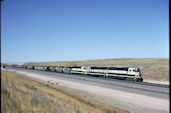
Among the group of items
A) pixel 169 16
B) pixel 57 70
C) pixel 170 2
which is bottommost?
pixel 57 70

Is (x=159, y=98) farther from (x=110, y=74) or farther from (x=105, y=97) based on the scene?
(x=110, y=74)

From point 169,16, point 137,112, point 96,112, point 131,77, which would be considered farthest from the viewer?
point 131,77

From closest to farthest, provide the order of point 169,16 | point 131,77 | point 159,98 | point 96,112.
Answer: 1. point 169,16
2. point 96,112
3. point 159,98
4. point 131,77

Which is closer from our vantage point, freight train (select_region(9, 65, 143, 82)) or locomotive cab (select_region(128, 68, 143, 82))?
locomotive cab (select_region(128, 68, 143, 82))

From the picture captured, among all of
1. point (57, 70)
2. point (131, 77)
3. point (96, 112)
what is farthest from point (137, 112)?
point (57, 70)

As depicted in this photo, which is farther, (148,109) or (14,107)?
(148,109)

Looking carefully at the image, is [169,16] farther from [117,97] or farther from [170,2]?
[117,97]

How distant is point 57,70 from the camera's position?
78062 mm

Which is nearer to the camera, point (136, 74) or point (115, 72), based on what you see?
point (136, 74)

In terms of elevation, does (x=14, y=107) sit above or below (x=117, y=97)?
above

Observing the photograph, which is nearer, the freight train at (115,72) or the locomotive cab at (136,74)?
the locomotive cab at (136,74)

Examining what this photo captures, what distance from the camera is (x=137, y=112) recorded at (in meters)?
16.2

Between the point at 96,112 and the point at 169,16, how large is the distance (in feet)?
39.3

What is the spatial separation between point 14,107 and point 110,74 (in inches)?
1474
